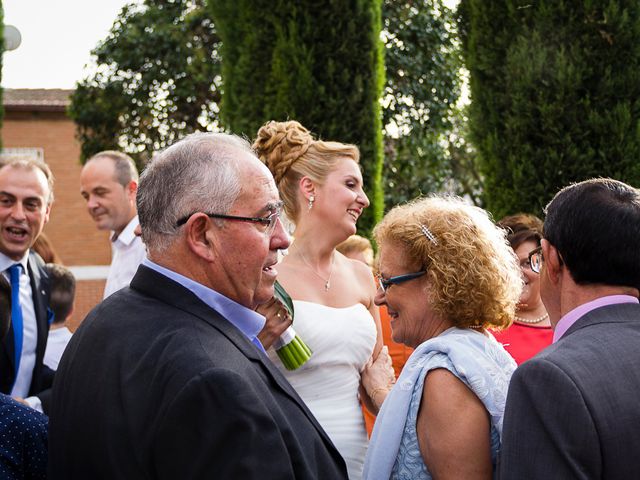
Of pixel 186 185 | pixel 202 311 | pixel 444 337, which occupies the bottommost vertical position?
pixel 444 337

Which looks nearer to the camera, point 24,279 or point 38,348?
point 38,348

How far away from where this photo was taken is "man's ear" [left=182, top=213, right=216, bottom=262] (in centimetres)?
210

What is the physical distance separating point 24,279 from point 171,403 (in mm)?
3118

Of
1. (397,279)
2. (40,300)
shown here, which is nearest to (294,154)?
(397,279)

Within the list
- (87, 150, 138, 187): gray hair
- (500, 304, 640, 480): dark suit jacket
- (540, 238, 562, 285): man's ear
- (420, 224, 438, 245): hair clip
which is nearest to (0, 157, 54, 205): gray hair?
(87, 150, 138, 187): gray hair

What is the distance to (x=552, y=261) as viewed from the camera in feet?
7.81

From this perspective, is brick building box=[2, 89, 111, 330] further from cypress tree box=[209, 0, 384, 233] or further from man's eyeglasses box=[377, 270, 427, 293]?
man's eyeglasses box=[377, 270, 427, 293]

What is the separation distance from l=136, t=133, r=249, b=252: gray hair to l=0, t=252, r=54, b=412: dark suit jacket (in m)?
2.24

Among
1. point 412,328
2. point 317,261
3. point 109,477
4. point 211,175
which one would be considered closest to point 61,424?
point 109,477

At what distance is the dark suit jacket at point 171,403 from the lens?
5.72 feet

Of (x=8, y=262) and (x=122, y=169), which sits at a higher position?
(x=122, y=169)

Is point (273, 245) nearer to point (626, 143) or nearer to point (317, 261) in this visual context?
point (317, 261)

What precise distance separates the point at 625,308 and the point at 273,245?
105 cm

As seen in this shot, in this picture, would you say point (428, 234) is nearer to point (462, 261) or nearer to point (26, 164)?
point (462, 261)
